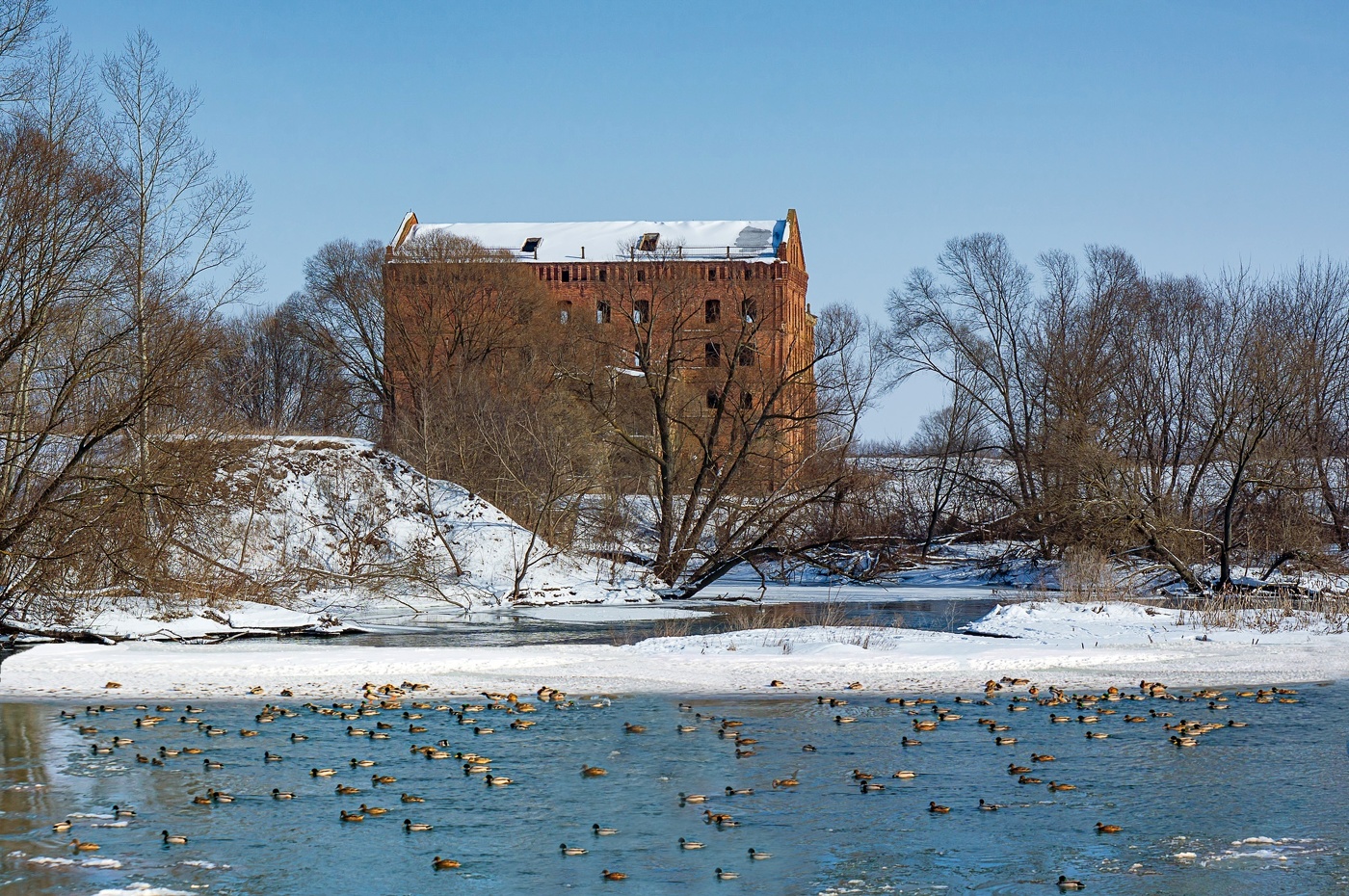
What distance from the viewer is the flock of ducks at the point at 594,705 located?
10008mm

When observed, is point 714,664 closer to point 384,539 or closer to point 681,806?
point 681,806

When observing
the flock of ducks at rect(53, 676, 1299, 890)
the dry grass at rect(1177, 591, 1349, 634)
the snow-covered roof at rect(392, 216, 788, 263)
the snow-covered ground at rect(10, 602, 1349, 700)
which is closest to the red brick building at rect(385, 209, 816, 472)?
the snow-covered roof at rect(392, 216, 788, 263)

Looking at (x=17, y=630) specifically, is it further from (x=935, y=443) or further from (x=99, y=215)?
(x=935, y=443)

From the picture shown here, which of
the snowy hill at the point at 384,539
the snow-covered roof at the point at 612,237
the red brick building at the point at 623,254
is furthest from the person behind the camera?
the snow-covered roof at the point at 612,237

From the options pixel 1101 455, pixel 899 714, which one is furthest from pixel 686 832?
pixel 1101 455

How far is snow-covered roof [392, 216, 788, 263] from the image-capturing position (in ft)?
237

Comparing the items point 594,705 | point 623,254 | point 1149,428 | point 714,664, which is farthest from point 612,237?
point 594,705

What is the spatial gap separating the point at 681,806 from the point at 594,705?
529 cm

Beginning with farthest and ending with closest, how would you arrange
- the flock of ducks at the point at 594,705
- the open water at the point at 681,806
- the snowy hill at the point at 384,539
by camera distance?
the snowy hill at the point at 384,539
the flock of ducks at the point at 594,705
the open water at the point at 681,806

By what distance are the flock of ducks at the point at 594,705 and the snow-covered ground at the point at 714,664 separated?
3.36 ft

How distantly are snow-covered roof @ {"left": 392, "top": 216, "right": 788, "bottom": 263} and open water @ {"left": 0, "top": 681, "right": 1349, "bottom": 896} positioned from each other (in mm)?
58401

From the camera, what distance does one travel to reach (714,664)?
18938 millimetres

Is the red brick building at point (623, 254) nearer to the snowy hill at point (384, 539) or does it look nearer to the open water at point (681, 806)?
the snowy hill at point (384, 539)

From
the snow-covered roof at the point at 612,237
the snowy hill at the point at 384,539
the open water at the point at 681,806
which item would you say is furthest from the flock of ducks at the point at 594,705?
the snow-covered roof at the point at 612,237
